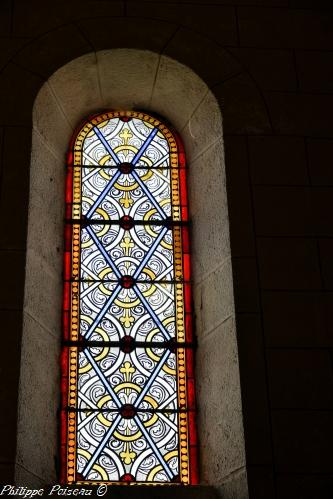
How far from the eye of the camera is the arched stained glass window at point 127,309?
5.49m

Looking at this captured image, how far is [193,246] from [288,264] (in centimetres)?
78

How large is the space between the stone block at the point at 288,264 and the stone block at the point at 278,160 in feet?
1.48

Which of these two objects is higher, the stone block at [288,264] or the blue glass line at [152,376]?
the stone block at [288,264]

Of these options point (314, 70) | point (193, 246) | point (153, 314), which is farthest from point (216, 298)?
point (314, 70)

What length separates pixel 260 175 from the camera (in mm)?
5945

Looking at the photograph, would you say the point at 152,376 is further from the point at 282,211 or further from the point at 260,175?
the point at 260,175

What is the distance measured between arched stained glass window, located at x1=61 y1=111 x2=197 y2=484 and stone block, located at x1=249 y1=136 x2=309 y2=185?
0.65 meters

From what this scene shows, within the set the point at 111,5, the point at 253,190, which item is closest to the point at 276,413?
the point at 253,190

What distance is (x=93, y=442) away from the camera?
5.48 meters

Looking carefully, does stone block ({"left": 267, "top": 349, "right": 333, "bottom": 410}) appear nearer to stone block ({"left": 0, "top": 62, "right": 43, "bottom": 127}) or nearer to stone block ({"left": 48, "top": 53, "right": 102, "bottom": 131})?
stone block ({"left": 0, "top": 62, "right": 43, "bottom": 127})

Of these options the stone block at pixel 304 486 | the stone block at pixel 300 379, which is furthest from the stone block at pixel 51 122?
the stone block at pixel 304 486

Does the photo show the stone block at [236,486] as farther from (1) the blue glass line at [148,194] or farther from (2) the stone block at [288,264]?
(1) the blue glass line at [148,194]

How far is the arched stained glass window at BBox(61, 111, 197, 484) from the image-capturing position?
216 inches

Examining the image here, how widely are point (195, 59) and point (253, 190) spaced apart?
1098 mm
